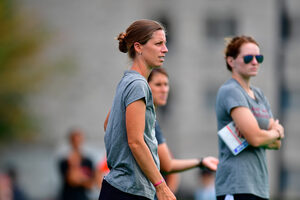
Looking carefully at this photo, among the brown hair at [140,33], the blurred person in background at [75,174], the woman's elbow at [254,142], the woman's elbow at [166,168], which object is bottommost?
the blurred person in background at [75,174]

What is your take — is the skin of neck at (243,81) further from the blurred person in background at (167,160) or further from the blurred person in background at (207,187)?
the blurred person in background at (207,187)

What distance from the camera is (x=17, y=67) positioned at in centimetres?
2914

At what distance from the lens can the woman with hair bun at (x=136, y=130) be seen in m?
3.76

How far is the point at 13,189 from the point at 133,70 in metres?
10.4

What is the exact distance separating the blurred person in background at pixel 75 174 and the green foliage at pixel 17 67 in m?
19.9

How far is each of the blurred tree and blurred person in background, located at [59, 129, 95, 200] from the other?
19870 mm

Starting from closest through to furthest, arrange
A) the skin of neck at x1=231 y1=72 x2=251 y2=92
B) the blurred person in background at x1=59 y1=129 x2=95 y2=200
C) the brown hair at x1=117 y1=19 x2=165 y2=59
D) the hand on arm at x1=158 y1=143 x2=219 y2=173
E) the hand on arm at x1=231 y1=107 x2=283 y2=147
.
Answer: the brown hair at x1=117 y1=19 x2=165 y2=59 → the hand on arm at x1=231 y1=107 x2=283 y2=147 → the skin of neck at x1=231 y1=72 x2=251 y2=92 → the hand on arm at x1=158 y1=143 x2=219 y2=173 → the blurred person in background at x1=59 y1=129 x2=95 y2=200

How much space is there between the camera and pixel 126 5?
31.3 metres

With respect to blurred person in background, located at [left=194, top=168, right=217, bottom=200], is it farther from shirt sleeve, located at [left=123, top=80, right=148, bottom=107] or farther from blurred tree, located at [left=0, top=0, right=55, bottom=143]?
blurred tree, located at [left=0, top=0, right=55, bottom=143]

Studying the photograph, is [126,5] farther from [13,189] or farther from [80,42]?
[13,189]

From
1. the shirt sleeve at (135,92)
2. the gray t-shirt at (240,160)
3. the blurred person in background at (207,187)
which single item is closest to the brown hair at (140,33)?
the shirt sleeve at (135,92)

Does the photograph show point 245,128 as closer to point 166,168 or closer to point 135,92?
point 166,168

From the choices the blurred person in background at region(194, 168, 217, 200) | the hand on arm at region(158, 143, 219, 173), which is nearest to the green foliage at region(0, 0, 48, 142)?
the blurred person in background at region(194, 168, 217, 200)

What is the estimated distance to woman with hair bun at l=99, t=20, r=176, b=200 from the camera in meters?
3.76
